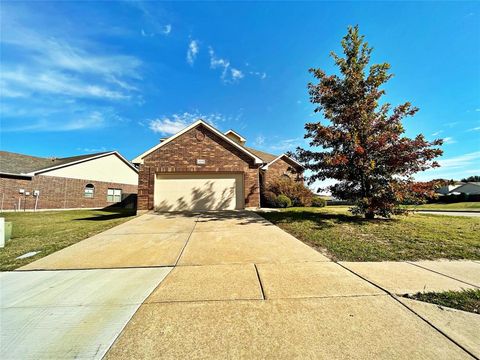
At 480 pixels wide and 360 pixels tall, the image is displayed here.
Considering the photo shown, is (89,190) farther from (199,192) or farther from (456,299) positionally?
(456,299)

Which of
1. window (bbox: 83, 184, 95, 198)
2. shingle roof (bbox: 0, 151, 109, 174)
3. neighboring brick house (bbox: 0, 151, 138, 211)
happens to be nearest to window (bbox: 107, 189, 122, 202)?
neighboring brick house (bbox: 0, 151, 138, 211)

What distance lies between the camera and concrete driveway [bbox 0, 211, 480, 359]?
7.38 ft

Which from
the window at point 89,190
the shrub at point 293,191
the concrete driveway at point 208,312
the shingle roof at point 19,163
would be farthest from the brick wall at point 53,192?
the concrete driveway at point 208,312

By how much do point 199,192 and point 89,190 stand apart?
50.2 feet

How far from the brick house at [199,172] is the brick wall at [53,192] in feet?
41.1

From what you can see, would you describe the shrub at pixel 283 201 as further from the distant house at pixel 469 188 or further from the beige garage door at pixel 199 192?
the distant house at pixel 469 188

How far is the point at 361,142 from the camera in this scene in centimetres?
924

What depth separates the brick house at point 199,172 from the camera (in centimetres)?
1295

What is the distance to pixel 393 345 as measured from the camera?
2.28m

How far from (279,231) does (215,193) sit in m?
6.27

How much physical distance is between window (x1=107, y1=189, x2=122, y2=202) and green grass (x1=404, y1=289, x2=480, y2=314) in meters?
26.4

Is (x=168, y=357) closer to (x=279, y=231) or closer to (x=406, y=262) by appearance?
(x=406, y=262)

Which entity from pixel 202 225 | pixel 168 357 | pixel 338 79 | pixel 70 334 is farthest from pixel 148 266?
pixel 338 79

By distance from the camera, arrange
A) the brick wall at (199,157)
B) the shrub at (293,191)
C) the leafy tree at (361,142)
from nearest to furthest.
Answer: the leafy tree at (361,142)
the brick wall at (199,157)
the shrub at (293,191)
